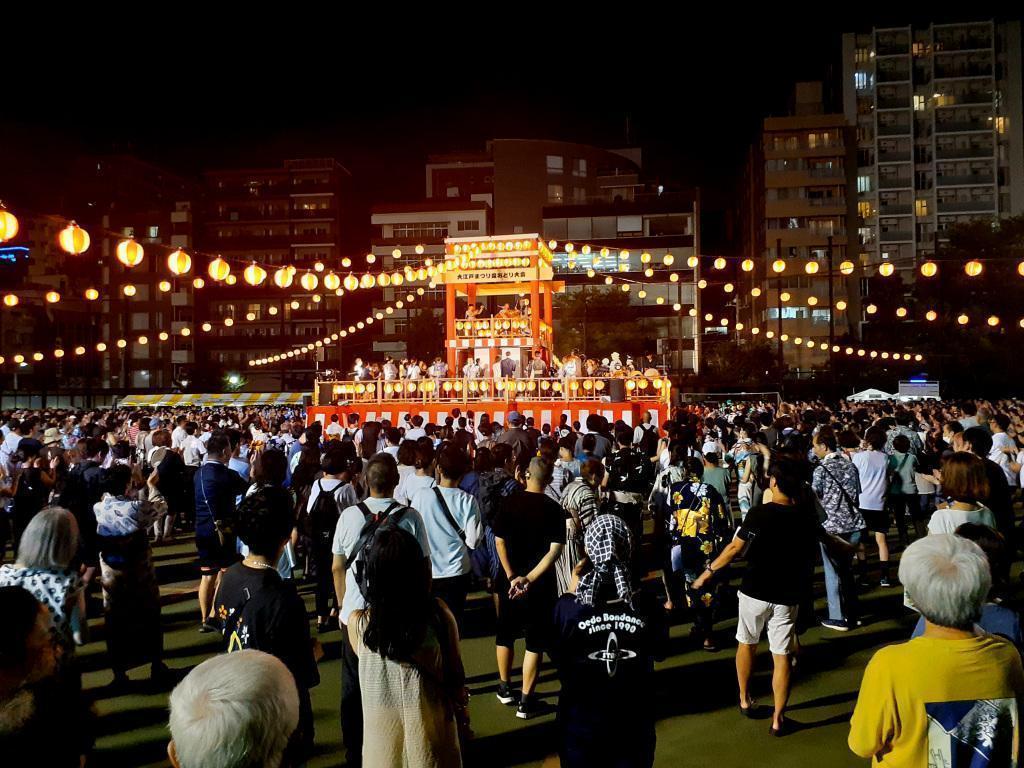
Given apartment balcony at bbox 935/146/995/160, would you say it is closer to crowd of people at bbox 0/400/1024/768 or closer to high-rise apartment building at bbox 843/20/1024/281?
high-rise apartment building at bbox 843/20/1024/281

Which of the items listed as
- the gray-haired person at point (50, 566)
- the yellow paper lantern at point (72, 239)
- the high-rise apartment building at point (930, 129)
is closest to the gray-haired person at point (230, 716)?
the gray-haired person at point (50, 566)

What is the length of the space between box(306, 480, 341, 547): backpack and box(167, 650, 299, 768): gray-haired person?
4.31 metres

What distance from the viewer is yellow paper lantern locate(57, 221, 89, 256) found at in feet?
41.4

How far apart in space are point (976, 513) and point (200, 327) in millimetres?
55826

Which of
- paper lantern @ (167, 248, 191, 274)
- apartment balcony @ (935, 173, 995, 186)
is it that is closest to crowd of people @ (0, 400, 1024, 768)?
paper lantern @ (167, 248, 191, 274)

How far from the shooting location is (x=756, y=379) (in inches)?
1622

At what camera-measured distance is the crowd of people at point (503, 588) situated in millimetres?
2305

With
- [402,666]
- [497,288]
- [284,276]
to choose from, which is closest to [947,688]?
[402,666]

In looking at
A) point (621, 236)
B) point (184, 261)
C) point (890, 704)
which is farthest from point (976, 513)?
point (621, 236)

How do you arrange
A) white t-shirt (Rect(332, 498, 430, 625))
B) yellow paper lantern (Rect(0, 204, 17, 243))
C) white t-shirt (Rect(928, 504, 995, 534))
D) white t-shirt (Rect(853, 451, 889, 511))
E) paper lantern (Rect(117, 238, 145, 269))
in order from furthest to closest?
paper lantern (Rect(117, 238, 145, 269)), yellow paper lantern (Rect(0, 204, 17, 243)), white t-shirt (Rect(853, 451, 889, 511)), white t-shirt (Rect(928, 504, 995, 534)), white t-shirt (Rect(332, 498, 430, 625))

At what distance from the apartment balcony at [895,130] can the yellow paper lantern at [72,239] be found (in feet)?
208

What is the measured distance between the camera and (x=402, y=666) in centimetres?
270

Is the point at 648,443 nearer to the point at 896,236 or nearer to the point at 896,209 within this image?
the point at 896,236

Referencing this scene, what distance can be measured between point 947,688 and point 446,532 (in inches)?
130
